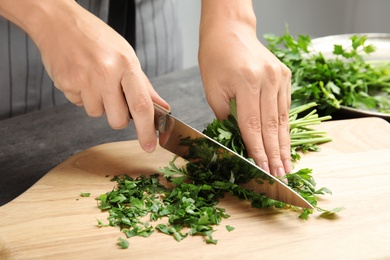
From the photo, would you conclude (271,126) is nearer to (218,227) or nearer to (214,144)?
(214,144)

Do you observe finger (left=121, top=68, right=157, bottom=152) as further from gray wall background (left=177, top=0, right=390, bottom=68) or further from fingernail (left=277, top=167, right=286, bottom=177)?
gray wall background (left=177, top=0, right=390, bottom=68)

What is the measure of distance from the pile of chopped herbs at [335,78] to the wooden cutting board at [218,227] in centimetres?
26

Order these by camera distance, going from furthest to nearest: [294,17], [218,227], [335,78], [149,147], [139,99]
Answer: [294,17] < [335,78] < [149,147] < [139,99] < [218,227]

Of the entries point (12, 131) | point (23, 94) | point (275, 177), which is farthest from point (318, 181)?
point (23, 94)

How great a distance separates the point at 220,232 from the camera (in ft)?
4.94

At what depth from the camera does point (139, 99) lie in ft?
5.34

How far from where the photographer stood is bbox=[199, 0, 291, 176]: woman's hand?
1.74 m

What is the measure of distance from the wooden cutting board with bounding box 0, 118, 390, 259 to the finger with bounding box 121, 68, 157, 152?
0.55 feet

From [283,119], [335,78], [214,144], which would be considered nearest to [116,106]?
[214,144]

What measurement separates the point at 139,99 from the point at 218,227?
37cm

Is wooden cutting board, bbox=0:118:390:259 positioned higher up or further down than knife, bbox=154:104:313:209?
further down

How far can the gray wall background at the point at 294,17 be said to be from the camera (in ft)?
15.2

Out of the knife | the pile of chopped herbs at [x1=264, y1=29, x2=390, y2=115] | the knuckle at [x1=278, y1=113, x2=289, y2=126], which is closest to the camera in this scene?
the knife

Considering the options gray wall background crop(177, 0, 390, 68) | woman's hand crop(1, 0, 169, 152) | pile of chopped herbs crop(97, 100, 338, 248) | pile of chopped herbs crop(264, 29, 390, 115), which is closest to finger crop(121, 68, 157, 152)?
woman's hand crop(1, 0, 169, 152)
